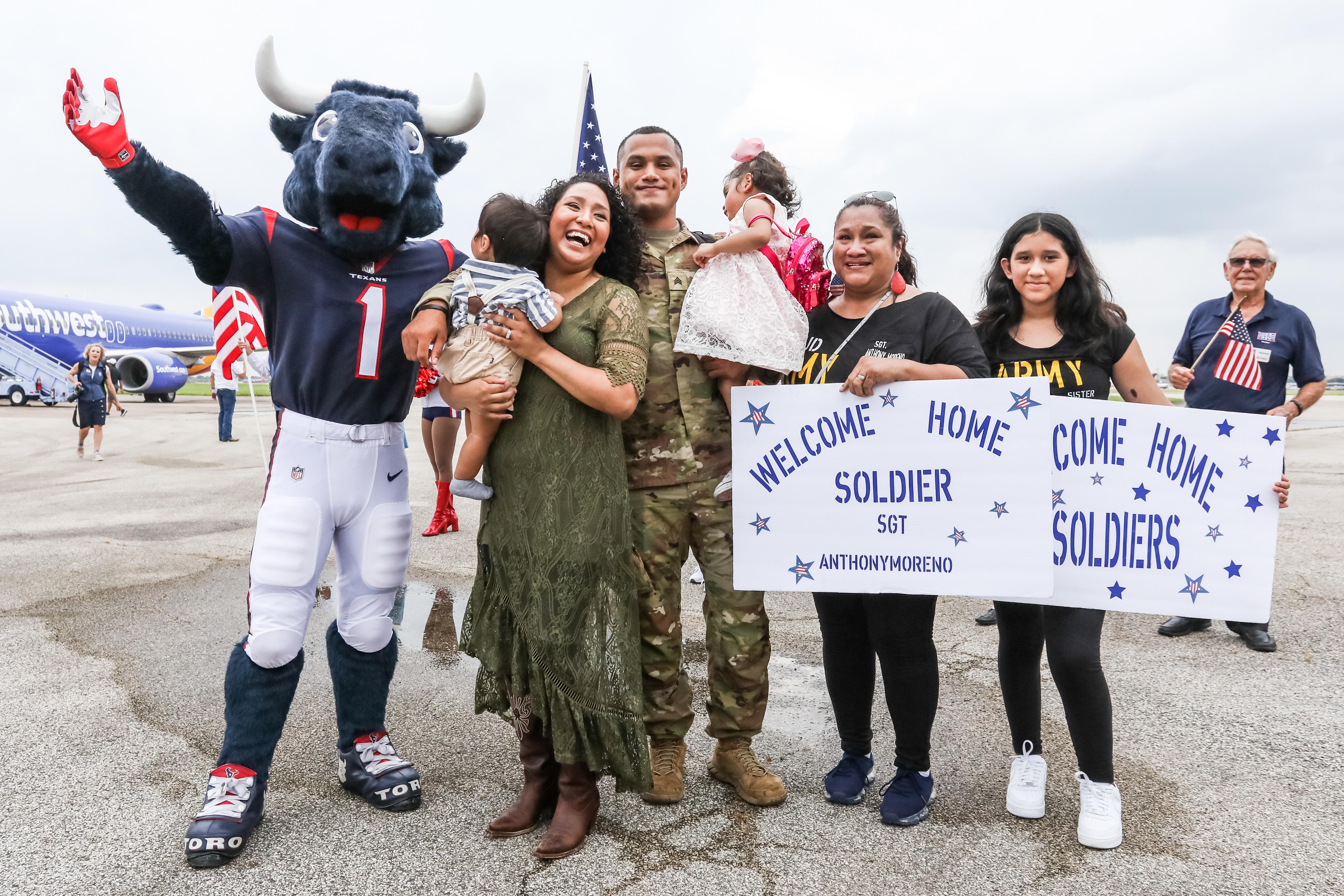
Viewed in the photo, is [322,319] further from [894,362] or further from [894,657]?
[894,657]

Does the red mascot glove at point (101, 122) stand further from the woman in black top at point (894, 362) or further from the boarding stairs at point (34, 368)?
the boarding stairs at point (34, 368)

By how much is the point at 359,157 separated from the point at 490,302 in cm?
84

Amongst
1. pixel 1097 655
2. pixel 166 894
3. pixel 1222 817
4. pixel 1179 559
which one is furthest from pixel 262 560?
pixel 1222 817

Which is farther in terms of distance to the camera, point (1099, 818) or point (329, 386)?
point (329, 386)

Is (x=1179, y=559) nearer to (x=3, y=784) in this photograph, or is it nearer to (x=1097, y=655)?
(x=1097, y=655)

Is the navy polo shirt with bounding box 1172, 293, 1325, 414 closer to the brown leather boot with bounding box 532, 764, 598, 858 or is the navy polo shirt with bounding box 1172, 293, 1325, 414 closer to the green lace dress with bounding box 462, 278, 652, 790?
the green lace dress with bounding box 462, 278, 652, 790

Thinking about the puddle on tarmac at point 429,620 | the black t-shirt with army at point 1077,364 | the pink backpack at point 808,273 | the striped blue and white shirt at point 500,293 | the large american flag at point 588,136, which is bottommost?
the puddle on tarmac at point 429,620

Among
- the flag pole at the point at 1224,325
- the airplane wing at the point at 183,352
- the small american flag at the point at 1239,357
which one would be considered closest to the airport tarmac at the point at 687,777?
the small american flag at the point at 1239,357

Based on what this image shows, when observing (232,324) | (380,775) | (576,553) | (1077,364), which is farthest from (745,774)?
(232,324)

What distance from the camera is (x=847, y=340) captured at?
2893 millimetres

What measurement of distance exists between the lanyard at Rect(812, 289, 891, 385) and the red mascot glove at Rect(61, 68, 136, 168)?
7.43 ft

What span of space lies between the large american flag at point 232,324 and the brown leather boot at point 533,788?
31.7ft

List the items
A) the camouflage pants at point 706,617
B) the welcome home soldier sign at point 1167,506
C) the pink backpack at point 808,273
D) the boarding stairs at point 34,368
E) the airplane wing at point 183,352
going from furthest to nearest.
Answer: the airplane wing at point 183,352 < the boarding stairs at point 34,368 < the pink backpack at point 808,273 < the camouflage pants at point 706,617 < the welcome home soldier sign at point 1167,506

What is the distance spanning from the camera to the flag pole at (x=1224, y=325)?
193 inches
